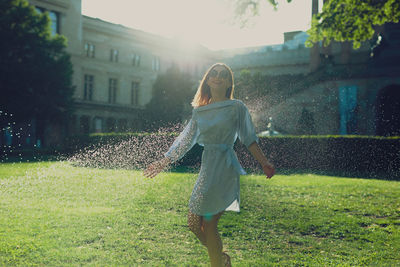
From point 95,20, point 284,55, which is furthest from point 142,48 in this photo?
point 284,55

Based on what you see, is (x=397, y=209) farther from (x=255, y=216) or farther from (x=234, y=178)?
(x=234, y=178)

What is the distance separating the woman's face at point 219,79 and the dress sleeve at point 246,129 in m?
0.30

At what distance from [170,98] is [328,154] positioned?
2641cm

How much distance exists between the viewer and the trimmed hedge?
1652 cm

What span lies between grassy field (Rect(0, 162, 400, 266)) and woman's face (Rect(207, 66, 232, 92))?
2099 mm

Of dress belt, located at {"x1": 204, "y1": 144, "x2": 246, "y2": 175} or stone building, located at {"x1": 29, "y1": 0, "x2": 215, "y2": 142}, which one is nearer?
dress belt, located at {"x1": 204, "y1": 144, "x2": 246, "y2": 175}

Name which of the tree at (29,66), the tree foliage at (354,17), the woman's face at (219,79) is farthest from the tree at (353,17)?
the tree at (29,66)

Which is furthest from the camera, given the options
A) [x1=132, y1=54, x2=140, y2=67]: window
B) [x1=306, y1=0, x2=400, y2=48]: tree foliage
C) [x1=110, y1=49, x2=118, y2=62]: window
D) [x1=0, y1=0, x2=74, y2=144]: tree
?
[x1=132, y1=54, x2=140, y2=67]: window

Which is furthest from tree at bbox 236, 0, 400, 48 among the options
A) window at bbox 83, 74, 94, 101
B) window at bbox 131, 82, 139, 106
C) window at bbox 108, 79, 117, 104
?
window at bbox 131, 82, 139, 106

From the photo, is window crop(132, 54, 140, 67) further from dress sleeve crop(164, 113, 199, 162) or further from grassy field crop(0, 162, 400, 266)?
dress sleeve crop(164, 113, 199, 162)

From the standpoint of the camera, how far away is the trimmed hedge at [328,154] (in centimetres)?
1652

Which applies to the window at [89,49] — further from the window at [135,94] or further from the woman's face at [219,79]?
the woman's face at [219,79]

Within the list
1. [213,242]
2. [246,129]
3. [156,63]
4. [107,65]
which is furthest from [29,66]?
[213,242]

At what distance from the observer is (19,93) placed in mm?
29484
